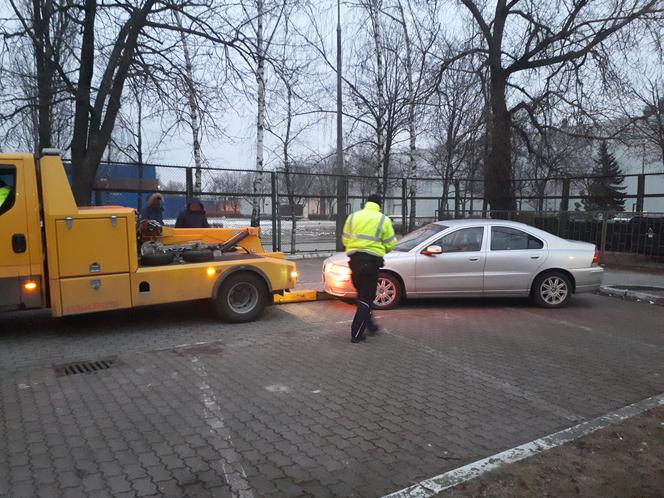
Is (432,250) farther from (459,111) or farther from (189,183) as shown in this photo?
(459,111)

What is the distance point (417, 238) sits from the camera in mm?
8953

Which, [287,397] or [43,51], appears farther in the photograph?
[43,51]

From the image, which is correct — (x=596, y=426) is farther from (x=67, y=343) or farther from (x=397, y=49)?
(x=397, y=49)

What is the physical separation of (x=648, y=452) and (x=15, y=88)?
1491cm

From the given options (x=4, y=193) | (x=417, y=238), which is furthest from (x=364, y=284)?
(x=4, y=193)

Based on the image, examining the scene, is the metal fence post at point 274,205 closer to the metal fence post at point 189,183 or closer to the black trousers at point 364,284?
the metal fence post at point 189,183

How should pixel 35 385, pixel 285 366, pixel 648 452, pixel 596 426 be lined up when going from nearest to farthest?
pixel 648 452
pixel 596 426
pixel 35 385
pixel 285 366

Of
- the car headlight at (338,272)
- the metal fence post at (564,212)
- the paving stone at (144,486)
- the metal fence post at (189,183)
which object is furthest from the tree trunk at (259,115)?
the paving stone at (144,486)

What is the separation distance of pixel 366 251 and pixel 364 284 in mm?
427

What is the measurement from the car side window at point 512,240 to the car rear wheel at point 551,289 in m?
0.57

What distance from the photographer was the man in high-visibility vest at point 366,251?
6.39 meters

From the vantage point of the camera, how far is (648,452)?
360 cm

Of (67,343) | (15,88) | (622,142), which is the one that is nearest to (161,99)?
A: (15,88)

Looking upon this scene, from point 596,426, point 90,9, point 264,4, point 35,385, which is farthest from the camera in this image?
point 264,4
